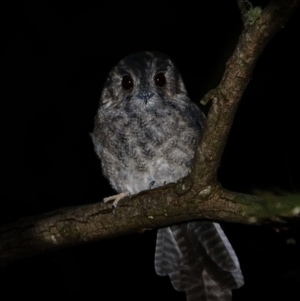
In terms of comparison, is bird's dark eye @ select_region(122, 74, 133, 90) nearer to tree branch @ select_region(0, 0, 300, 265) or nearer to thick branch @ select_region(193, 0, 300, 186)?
tree branch @ select_region(0, 0, 300, 265)

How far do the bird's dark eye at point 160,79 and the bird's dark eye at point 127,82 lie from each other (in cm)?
14

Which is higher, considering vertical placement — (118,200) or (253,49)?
(253,49)

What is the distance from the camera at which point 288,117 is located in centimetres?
384

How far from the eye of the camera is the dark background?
3.77 meters

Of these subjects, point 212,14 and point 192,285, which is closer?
point 192,285

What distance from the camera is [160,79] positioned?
369cm

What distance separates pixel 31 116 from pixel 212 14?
171 centimetres

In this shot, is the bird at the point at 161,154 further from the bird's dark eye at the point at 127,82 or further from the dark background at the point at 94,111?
the dark background at the point at 94,111

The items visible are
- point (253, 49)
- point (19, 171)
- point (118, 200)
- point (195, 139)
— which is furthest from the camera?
point (19, 171)

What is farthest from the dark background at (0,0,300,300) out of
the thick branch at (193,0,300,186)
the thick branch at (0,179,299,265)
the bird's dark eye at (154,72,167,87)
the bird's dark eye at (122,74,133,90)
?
the thick branch at (193,0,300,186)

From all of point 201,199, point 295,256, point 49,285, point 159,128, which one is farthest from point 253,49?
point 49,285

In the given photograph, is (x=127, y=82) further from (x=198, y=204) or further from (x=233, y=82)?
(x=233, y=82)

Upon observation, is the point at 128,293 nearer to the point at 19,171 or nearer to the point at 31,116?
the point at 19,171

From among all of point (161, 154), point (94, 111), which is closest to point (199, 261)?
point (161, 154)
